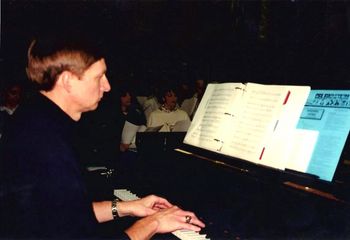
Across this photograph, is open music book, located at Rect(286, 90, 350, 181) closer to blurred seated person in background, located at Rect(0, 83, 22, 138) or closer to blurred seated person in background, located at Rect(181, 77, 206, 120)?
blurred seated person in background, located at Rect(0, 83, 22, 138)

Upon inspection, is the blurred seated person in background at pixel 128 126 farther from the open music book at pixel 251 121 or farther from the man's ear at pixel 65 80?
the man's ear at pixel 65 80

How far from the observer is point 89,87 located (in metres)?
1.96

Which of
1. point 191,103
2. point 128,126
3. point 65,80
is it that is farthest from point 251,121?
point 191,103

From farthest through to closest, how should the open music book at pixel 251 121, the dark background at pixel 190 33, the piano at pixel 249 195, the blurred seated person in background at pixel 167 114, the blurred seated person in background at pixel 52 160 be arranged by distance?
the dark background at pixel 190 33 → the blurred seated person in background at pixel 167 114 → the open music book at pixel 251 121 → the piano at pixel 249 195 → the blurred seated person in background at pixel 52 160

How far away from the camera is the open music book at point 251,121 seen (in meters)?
2.05

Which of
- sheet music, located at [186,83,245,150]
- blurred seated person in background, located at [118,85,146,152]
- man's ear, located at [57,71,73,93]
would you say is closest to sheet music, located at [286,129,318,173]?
sheet music, located at [186,83,245,150]

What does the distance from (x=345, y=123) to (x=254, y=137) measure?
49 centimetres

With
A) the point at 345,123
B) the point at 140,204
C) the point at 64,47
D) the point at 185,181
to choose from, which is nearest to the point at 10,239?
the point at 140,204

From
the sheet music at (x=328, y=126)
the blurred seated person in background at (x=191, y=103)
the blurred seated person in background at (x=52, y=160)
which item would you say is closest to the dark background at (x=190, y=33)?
the blurred seated person in background at (x=191, y=103)

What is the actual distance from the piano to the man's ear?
1.01m

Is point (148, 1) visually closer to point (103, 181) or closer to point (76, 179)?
point (103, 181)

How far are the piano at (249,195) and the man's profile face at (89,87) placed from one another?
857 mm

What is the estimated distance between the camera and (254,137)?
2.17m

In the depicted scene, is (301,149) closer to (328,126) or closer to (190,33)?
(328,126)
